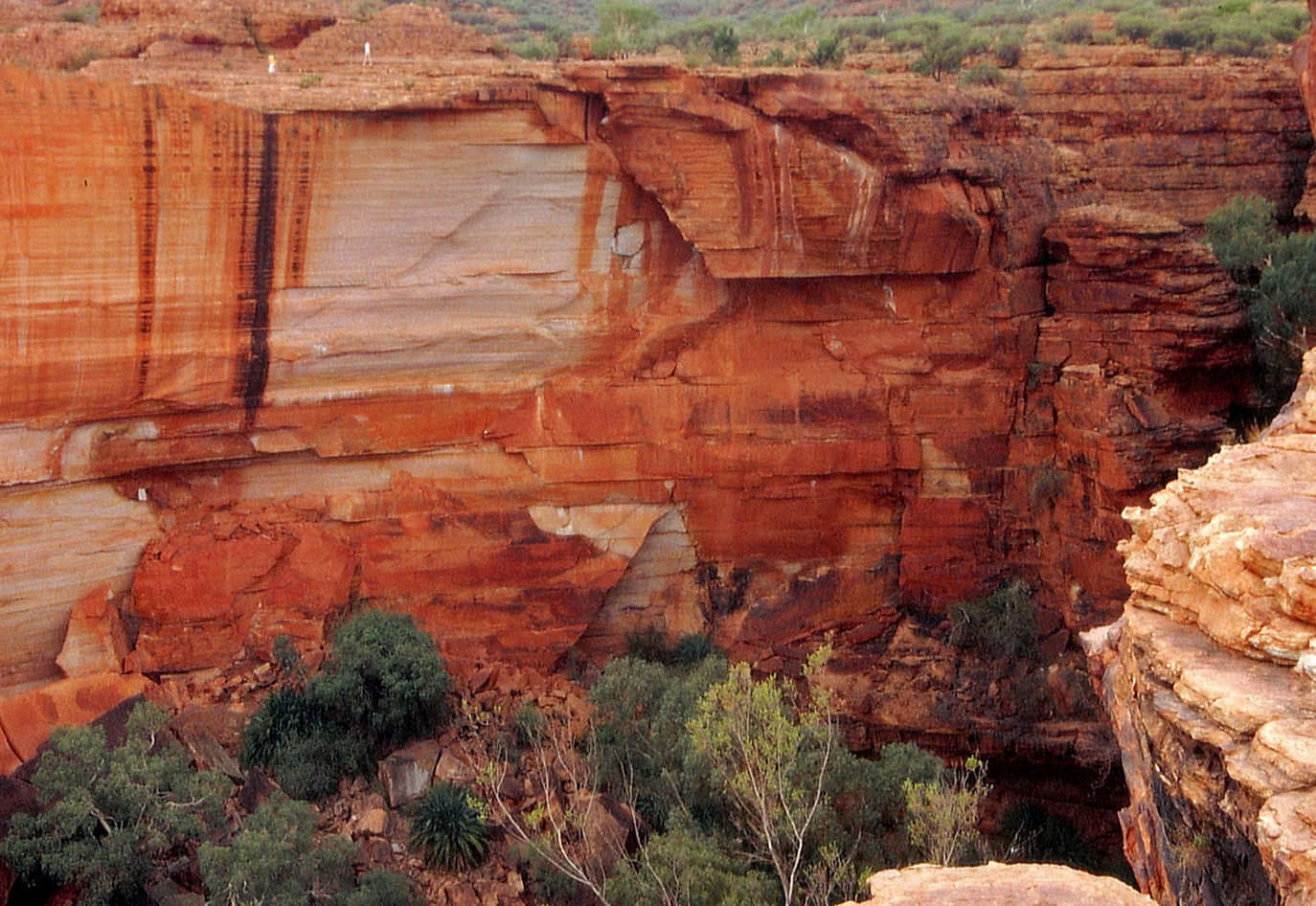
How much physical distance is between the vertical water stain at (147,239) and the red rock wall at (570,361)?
4cm

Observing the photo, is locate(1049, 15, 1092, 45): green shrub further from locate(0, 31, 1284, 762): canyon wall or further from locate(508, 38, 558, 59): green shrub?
locate(0, 31, 1284, 762): canyon wall

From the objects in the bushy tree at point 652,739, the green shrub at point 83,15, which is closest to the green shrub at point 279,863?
the bushy tree at point 652,739

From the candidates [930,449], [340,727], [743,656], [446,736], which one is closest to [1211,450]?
[930,449]

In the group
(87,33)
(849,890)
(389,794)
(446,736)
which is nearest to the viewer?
(849,890)

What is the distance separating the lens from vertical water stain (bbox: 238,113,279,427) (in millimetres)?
13664

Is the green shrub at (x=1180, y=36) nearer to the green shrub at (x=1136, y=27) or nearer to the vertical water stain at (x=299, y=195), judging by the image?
the green shrub at (x=1136, y=27)

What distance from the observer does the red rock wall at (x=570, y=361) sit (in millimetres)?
13625

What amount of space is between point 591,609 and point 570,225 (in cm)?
501

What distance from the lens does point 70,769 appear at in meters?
11.8

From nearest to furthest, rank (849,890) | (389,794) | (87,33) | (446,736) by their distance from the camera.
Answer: (849,890) < (389,794) < (446,736) < (87,33)

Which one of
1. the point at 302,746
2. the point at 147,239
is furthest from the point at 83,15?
the point at 302,746

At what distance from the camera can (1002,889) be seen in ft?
Result: 17.0

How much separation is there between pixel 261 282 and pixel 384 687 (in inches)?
188

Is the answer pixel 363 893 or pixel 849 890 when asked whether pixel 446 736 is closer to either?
pixel 363 893
